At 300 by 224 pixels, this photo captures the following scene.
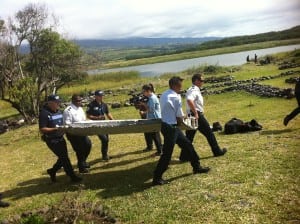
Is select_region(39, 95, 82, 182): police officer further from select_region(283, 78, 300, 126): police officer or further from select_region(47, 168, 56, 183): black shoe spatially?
select_region(283, 78, 300, 126): police officer

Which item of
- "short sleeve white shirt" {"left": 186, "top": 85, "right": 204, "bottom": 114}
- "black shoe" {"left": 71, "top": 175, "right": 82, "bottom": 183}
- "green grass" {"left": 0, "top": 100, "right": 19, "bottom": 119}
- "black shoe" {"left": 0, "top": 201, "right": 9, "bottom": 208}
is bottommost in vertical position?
"green grass" {"left": 0, "top": 100, "right": 19, "bottom": 119}

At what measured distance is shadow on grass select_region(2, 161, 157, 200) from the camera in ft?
35.2

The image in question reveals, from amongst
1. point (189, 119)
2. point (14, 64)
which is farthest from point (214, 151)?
point (14, 64)

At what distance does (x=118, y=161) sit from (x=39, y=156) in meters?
5.18

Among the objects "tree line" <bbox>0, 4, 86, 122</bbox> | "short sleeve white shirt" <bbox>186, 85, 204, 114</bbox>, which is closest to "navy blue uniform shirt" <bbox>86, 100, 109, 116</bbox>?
"short sleeve white shirt" <bbox>186, 85, 204, 114</bbox>

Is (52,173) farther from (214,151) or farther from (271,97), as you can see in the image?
(271,97)

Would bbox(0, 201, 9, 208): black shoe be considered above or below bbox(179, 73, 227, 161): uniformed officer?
below

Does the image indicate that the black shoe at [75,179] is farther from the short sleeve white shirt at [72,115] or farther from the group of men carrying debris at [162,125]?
the short sleeve white shirt at [72,115]

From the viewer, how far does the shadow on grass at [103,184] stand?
10.7 m

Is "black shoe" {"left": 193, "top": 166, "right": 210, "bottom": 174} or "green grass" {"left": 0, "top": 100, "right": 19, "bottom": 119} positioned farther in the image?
"green grass" {"left": 0, "top": 100, "right": 19, "bottom": 119}

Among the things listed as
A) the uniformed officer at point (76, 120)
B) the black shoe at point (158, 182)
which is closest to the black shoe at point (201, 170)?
the black shoe at point (158, 182)

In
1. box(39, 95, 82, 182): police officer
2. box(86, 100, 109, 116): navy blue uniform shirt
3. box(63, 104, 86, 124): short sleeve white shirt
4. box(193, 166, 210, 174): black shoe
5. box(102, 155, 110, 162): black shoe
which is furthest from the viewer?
box(102, 155, 110, 162): black shoe

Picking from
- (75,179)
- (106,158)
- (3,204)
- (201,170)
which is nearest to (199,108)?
(201,170)

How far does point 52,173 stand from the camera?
12.4 m
